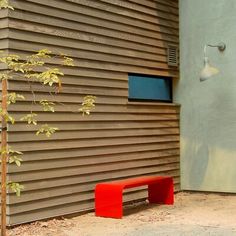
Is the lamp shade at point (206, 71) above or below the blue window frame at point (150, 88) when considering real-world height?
above

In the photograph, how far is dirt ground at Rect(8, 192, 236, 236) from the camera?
6.06 metres

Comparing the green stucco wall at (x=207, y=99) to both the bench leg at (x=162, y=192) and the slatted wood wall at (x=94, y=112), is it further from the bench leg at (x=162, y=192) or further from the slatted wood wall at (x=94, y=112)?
the bench leg at (x=162, y=192)

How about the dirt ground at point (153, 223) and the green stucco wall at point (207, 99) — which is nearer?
the dirt ground at point (153, 223)

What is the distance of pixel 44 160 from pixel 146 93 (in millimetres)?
2970

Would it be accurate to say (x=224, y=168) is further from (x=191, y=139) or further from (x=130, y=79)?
(x=130, y=79)

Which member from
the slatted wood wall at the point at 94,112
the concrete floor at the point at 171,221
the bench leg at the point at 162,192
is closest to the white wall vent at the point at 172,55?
the slatted wood wall at the point at 94,112

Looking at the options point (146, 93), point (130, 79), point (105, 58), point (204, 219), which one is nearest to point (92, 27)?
point (105, 58)

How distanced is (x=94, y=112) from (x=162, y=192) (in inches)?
74.8

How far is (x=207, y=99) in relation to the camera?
30.8 feet

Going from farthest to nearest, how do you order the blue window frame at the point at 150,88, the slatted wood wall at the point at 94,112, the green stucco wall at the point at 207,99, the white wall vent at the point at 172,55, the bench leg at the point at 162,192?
the white wall vent at the point at 172,55
the green stucco wall at the point at 207,99
the blue window frame at the point at 150,88
the bench leg at the point at 162,192
the slatted wood wall at the point at 94,112

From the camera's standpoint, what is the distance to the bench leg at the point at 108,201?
6.95m

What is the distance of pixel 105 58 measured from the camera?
305 inches

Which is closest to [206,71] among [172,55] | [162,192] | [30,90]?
[172,55]

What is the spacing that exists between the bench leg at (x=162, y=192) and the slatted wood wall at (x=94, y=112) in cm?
22
